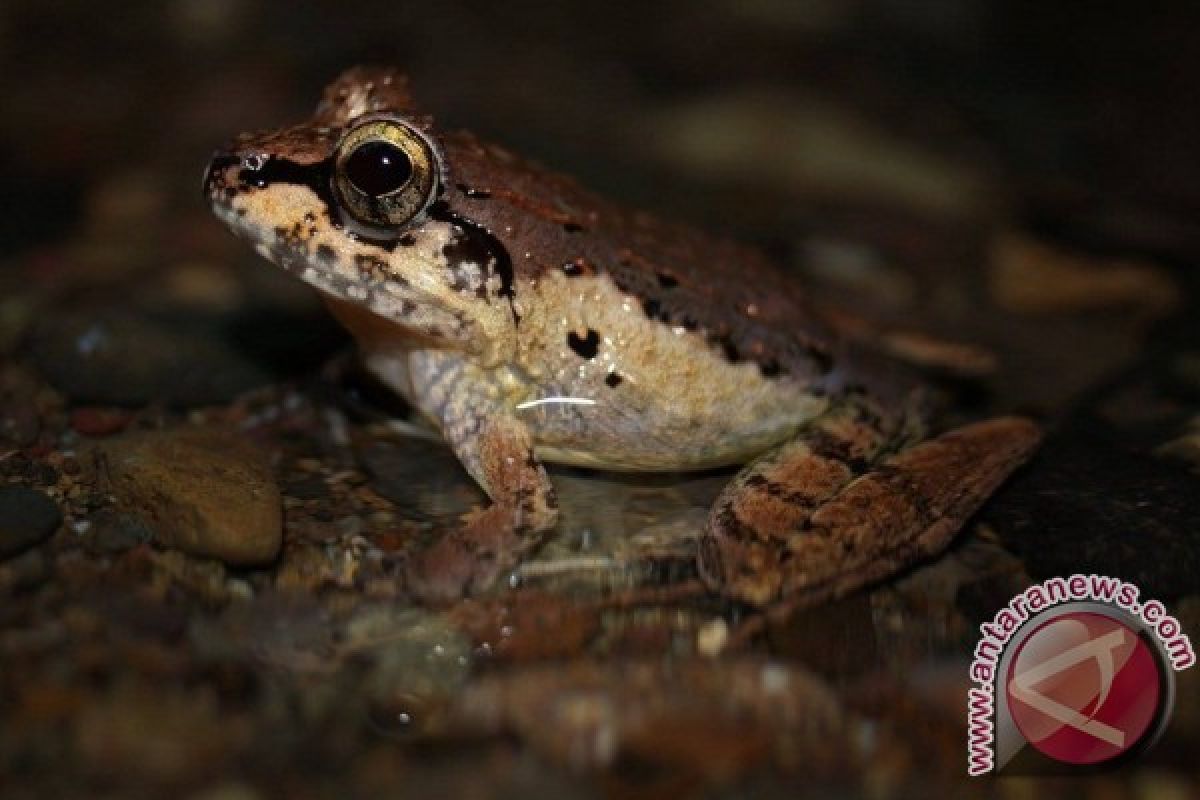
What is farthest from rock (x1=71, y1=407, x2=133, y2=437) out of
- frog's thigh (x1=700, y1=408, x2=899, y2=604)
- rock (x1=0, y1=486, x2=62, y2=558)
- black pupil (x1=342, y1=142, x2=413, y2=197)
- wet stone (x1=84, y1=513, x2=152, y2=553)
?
frog's thigh (x1=700, y1=408, x2=899, y2=604)

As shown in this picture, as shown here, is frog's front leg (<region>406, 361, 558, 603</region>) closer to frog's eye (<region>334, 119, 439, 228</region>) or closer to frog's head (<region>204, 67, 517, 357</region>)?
frog's head (<region>204, 67, 517, 357</region>)

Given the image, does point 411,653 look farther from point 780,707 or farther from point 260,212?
point 260,212

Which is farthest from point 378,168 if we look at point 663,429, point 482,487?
point 663,429

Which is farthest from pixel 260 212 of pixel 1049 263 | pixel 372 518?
pixel 1049 263

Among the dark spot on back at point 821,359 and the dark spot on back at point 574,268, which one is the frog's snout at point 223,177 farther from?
the dark spot on back at point 821,359

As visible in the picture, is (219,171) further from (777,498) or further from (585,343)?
(777,498)
